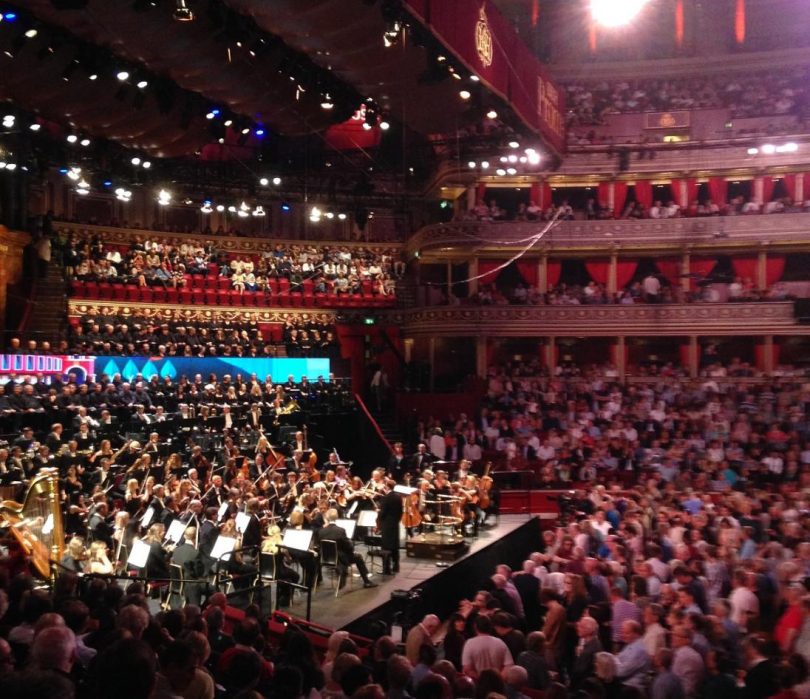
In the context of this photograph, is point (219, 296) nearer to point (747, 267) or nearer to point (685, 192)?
point (685, 192)

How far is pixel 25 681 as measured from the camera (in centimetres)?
270

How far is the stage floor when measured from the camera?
11.2m

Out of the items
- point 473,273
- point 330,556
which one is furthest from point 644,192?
point 330,556

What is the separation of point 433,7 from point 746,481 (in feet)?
41.2

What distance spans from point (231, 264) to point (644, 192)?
49.2 feet

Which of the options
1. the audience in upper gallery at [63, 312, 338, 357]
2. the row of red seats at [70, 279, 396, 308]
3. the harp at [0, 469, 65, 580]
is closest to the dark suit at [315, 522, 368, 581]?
the harp at [0, 469, 65, 580]

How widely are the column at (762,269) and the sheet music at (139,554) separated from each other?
2435cm

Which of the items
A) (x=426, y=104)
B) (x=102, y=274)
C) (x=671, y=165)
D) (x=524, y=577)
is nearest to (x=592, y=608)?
(x=524, y=577)

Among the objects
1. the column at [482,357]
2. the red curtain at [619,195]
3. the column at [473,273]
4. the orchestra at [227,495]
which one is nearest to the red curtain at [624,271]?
the red curtain at [619,195]

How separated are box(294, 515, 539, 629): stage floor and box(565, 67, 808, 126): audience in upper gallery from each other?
20.6 metres

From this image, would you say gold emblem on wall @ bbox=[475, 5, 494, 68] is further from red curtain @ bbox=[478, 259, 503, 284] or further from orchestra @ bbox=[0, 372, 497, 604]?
red curtain @ bbox=[478, 259, 503, 284]

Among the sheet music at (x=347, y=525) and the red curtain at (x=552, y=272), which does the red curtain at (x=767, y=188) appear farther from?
the sheet music at (x=347, y=525)

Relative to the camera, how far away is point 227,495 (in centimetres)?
1378

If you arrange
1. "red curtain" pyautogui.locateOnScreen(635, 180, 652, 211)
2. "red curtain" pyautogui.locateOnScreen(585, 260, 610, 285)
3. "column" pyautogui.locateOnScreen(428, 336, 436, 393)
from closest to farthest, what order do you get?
1. "column" pyautogui.locateOnScreen(428, 336, 436, 393)
2. "red curtain" pyautogui.locateOnScreen(635, 180, 652, 211)
3. "red curtain" pyautogui.locateOnScreen(585, 260, 610, 285)
